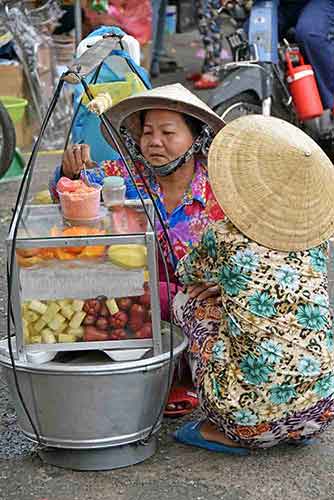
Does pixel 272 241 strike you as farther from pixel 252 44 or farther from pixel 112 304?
pixel 252 44

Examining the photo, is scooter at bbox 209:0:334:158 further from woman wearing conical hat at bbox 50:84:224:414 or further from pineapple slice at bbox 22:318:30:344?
pineapple slice at bbox 22:318:30:344

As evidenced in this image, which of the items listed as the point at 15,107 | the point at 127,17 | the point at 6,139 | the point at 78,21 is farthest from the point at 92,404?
the point at 127,17

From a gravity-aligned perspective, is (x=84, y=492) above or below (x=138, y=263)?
below

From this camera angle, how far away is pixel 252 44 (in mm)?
5898

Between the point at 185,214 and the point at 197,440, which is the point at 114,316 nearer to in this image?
the point at 197,440

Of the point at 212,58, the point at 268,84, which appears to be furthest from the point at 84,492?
the point at 212,58

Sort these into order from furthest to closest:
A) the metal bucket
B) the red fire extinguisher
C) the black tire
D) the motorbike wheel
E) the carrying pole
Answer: the carrying pole → the red fire extinguisher → the black tire → the motorbike wheel → the metal bucket

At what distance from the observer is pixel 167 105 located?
3.20 metres

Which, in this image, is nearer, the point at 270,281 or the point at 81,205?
the point at 270,281

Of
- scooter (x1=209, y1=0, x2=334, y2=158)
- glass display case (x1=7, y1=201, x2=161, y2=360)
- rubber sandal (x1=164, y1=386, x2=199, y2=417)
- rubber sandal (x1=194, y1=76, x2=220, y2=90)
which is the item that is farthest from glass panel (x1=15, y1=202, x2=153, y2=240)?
rubber sandal (x1=194, y1=76, x2=220, y2=90)

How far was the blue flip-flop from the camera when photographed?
2.96 m

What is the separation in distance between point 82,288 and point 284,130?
2.40 ft

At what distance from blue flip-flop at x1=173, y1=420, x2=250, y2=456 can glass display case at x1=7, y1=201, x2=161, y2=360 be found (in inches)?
14.1

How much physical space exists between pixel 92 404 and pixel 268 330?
531mm
